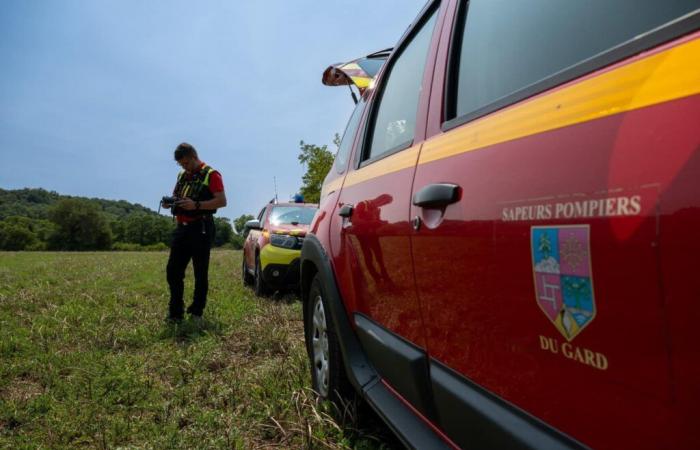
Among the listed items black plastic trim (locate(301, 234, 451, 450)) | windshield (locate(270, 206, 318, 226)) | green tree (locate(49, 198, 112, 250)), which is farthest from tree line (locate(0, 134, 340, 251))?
black plastic trim (locate(301, 234, 451, 450))

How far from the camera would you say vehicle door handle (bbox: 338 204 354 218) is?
2.25 m

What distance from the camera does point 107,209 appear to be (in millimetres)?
99188

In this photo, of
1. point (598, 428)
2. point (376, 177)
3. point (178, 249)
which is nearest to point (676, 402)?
point (598, 428)

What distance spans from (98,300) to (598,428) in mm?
6981

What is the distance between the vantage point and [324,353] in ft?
8.79

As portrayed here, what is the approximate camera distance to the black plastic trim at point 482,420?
936 mm

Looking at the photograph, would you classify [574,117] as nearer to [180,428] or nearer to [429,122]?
[429,122]

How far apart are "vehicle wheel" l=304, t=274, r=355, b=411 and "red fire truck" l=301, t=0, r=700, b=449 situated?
613 millimetres

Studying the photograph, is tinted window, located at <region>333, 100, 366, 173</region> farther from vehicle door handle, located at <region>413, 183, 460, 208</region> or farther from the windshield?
the windshield

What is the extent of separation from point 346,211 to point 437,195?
1005 millimetres

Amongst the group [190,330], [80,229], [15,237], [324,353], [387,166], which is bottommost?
[190,330]

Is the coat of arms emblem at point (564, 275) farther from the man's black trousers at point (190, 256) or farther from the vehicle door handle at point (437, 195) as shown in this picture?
the man's black trousers at point (190, 256)

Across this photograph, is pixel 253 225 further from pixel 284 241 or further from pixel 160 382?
pixel 160 382

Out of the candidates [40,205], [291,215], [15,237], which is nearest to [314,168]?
[291,215]
